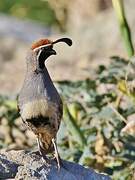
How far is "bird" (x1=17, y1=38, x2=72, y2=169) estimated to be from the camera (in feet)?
12.7

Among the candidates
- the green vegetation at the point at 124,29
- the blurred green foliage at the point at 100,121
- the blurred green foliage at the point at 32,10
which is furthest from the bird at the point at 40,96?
the blurred green foliage at the point at 32,10

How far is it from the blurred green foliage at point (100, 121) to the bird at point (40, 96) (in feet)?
3.18

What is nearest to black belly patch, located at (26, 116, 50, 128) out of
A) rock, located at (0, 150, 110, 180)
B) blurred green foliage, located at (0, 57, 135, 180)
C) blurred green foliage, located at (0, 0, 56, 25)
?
rock, located at (0, 150, 110, 180)

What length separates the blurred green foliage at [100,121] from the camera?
198 inches

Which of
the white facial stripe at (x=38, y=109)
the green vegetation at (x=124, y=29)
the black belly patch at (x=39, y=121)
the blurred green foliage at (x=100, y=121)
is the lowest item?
the blurred green foliage at (x=100, y=121)

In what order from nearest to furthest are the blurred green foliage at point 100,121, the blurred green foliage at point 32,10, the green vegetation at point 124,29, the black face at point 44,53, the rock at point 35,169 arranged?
the rock at point 35,169 → the black face at point 44,53 → the blurred green foliage at point 100,121 → the green vegetation at point 124,29 → the blurred green foliage at point 32,10

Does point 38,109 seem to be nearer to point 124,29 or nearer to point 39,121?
point 39,121

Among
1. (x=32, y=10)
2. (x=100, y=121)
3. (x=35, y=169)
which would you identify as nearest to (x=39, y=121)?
(x=35, y=169)

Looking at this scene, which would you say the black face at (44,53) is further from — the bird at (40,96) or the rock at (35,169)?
the rock at (35,169)

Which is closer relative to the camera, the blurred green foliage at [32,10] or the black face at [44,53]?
the black face at [44,53]

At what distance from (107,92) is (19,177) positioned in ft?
6.49

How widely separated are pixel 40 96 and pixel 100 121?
147cm

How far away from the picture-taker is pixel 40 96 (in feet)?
12.7

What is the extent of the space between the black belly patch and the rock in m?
0.15
